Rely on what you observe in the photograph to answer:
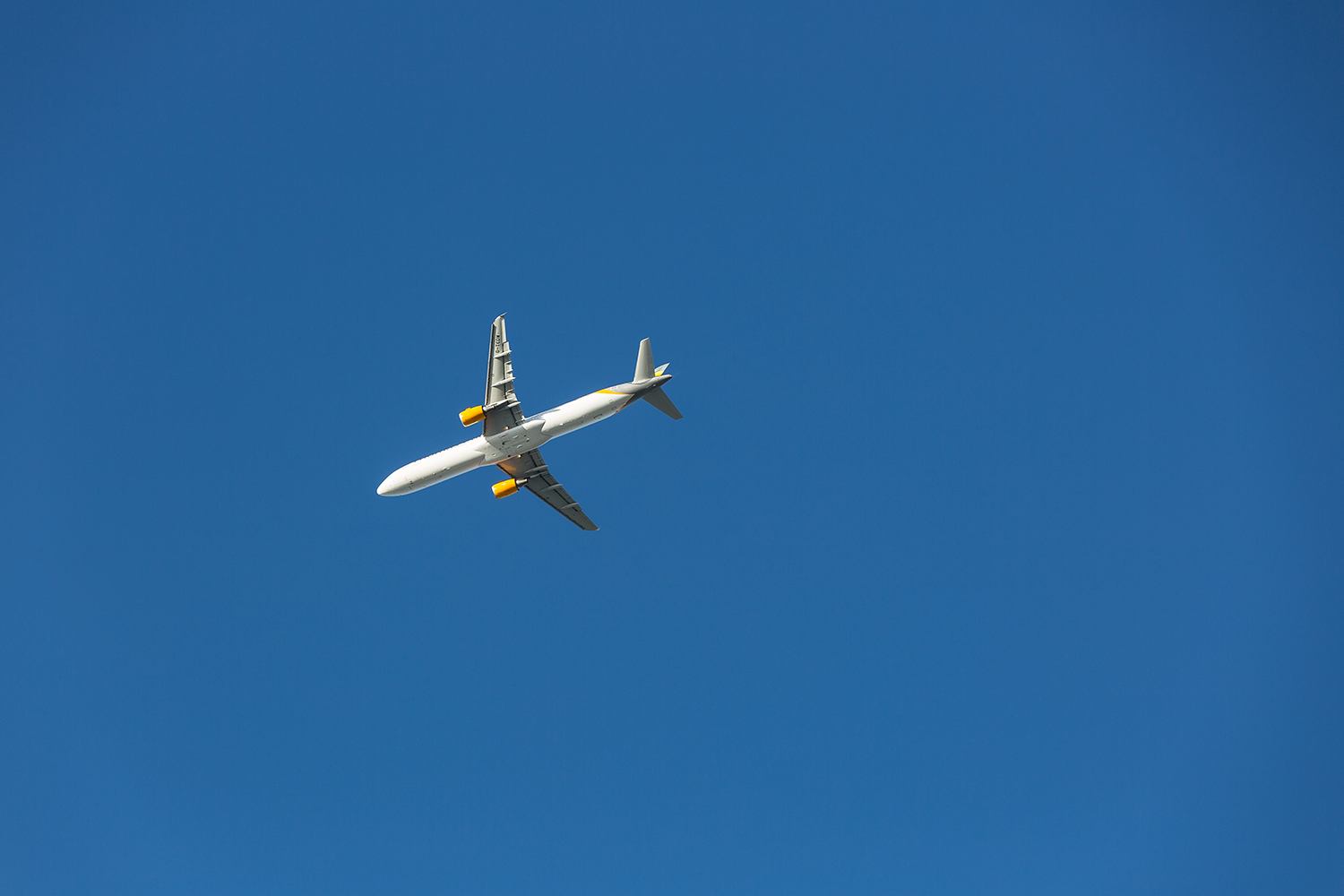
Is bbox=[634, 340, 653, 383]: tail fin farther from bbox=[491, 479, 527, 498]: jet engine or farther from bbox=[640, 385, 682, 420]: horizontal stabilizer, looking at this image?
bbox=[491, 479, 527, 498]: jet engine

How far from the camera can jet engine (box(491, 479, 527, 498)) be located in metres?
62.4

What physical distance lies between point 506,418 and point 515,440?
5.19ft

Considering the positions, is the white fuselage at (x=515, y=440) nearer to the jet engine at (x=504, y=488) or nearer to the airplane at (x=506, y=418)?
the airplane at (x=506, y=418)

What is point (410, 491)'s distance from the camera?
2240 inches

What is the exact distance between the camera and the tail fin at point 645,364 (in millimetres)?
56469

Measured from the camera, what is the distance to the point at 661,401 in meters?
57.3

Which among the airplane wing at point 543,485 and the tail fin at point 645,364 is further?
the airplane wing at point 543,485

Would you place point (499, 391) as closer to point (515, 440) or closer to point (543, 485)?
point (515, 440)

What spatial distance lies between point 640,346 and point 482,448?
11984 mm

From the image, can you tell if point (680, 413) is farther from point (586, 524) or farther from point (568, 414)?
point (586, 524)

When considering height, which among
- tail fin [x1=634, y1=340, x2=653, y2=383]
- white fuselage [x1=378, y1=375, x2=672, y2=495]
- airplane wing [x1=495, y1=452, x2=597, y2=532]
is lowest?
white fuselage [x1=378, y1=375, x2=672, y2=495]

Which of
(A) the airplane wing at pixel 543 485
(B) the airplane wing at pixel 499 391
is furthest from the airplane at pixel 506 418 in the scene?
(A) the airplane wing at pixel 543 485

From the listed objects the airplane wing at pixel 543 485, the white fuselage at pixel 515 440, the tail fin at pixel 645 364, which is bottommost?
the white fuselage at pixel 515 440

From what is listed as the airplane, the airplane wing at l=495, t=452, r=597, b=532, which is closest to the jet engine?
the airplane wing at l=495, t=452, r=597, b=532
